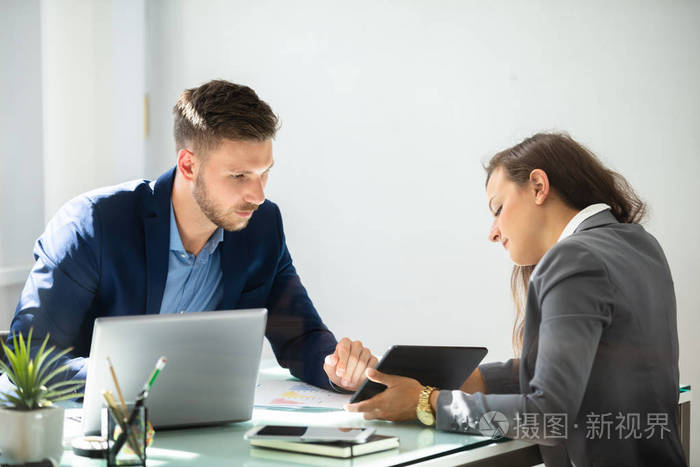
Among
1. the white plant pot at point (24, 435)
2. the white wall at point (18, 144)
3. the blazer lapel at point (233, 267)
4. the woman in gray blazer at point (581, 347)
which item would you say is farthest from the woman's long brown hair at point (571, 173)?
the white wall at point (18, 144)

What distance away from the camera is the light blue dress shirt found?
7.36 feet

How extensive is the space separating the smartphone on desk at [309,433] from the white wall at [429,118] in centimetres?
212

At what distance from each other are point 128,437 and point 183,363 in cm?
24

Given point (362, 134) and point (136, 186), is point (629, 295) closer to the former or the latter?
point (136, 186)

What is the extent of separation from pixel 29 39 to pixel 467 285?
7.04 ft

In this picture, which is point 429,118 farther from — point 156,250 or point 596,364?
point 596,364

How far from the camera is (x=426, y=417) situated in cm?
166

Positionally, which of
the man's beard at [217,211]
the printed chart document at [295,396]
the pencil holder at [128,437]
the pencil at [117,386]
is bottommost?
the printed chart document at [295,396]

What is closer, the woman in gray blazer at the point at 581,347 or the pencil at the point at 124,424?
the pencil at the point at 124,424

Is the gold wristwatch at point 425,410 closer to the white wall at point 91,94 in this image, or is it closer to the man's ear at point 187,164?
the man's ear at point 187,164

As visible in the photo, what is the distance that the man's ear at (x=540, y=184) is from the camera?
1810mm

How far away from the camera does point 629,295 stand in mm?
1610

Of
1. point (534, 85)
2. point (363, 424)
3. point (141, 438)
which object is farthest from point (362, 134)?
point (141, 438)

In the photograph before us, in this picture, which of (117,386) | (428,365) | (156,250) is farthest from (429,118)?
(117,386)
